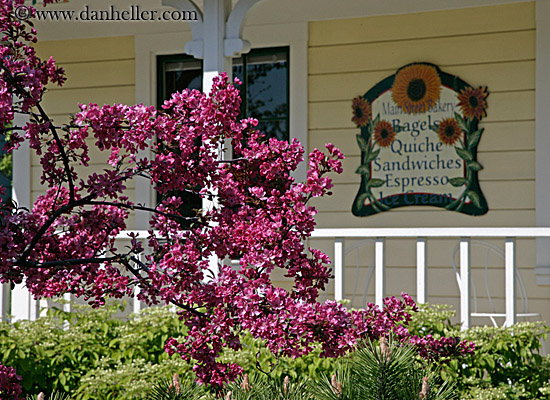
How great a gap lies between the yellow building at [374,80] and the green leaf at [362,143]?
0.03m

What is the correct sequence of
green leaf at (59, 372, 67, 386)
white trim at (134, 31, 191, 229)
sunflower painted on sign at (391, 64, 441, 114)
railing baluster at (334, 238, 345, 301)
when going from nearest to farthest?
green leaf at (59, 372, 67, 386)
railing baluster at (334, 238, 345, 301)
sunflower painted on sign at (391, 64, 441, 114)
white trim at (134, 31, 191, 229)

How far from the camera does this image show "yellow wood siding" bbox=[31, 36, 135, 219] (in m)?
6.30

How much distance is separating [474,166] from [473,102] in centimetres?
49

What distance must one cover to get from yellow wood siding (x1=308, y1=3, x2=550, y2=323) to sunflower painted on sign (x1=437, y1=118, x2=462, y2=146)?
194 millimetres

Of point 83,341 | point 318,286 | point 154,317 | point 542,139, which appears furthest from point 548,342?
point 318,286

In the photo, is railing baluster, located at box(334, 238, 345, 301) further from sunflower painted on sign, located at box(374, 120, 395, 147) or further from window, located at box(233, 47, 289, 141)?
window, located at box(233, 47, 289, 141)

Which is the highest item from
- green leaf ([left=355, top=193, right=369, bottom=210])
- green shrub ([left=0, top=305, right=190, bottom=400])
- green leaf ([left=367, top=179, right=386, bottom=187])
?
green leaf ([left=367, top=179, right=386, bottom=187])

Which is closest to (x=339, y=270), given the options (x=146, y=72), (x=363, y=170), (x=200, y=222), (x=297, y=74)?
(x=363, y=170)

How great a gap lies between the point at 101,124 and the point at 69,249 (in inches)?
20.2

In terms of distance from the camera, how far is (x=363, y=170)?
5.68 meters

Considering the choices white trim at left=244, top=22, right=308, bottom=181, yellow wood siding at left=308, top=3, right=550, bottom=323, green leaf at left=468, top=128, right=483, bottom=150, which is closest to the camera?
yellow wood siding at left=308, top=3, right=550, bottom=323

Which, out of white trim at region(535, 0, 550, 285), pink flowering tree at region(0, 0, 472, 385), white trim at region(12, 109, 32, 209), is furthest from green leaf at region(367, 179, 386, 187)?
pink flowering tree at region(0, 0, 472, 385)

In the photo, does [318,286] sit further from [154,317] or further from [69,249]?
[154,317]

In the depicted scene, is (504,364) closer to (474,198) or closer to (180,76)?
(474,198)
